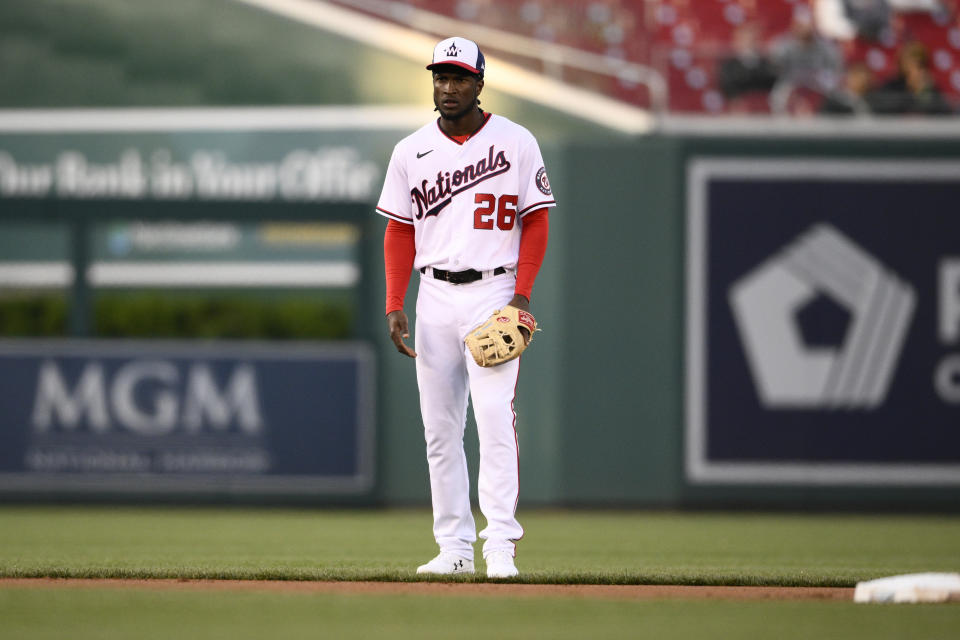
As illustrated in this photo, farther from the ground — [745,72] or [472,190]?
[745,72]

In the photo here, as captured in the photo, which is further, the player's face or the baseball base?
the player's face

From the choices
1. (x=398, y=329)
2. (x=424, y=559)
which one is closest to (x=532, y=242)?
(x=398, y=329)

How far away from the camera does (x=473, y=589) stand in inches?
176

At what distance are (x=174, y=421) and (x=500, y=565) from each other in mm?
4805

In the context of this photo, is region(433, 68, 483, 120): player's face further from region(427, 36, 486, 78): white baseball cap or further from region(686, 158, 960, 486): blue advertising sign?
region(686, 158, 960, 486): blue advertising sign

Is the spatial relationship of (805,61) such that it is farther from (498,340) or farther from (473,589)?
(473,589)

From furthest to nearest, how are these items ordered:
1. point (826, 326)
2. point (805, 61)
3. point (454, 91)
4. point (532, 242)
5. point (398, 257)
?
point (805, 61) → point (826, 326) → point (398, 257) → point (532, 242) → point (454, 91)

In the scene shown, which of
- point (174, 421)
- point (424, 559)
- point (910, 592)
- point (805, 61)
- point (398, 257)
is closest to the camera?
point (910, 592)

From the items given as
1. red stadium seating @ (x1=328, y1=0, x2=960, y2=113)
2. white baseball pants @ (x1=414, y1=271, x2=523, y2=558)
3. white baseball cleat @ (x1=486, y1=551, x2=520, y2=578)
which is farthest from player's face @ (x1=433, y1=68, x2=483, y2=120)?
red stadium seating @ (x1=328, y1=0, x2=960, y2=113)

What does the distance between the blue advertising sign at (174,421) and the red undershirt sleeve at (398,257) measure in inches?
166

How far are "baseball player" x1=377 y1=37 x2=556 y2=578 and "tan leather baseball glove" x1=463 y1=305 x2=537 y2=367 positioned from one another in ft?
0.18

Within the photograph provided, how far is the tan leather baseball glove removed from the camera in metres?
4.63

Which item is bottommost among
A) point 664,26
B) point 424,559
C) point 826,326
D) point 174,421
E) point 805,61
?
point 424,559

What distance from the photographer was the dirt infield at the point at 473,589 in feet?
14.5
